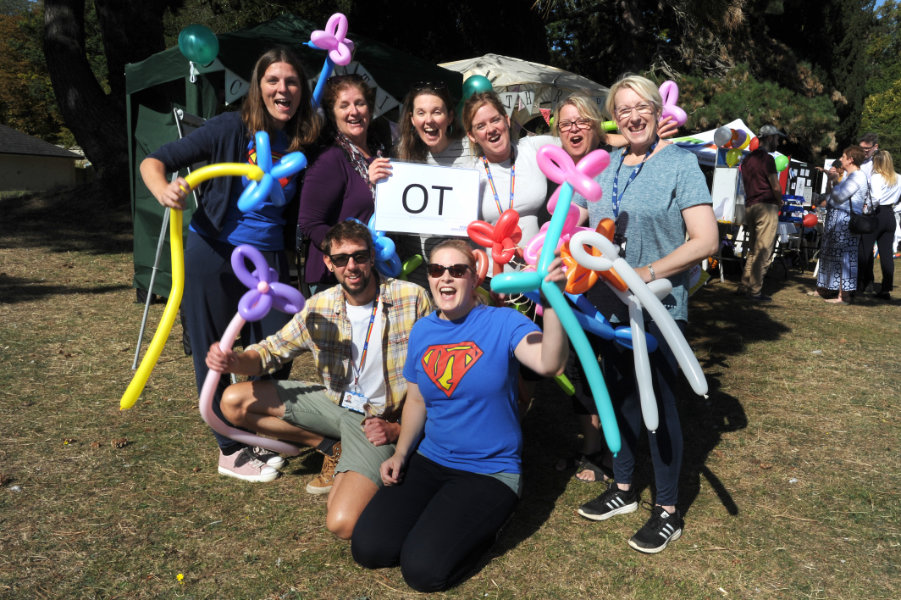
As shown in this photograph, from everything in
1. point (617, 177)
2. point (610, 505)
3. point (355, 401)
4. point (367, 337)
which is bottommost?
point (610, 505)

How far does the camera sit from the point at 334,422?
10.4ft

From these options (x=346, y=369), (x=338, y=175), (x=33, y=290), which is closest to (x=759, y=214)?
(x=338, y=175)

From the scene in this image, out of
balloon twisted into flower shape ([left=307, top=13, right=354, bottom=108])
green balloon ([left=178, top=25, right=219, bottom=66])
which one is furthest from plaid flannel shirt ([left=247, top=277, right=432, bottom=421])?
green balloon ([left=178, top=25, right=219, bottom=66])

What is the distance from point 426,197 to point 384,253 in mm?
325

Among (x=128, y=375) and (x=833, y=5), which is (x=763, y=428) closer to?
(x=128, y=375)

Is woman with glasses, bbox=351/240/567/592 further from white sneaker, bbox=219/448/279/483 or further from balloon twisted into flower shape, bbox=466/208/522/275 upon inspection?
white sneaker, bbox=219/448/279/483

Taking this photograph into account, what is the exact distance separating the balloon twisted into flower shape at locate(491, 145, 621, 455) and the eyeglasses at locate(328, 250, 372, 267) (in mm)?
825

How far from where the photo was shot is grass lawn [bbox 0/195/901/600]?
258 cm

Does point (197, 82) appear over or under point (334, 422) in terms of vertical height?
over

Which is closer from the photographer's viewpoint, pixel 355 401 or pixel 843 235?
pixel 355 401

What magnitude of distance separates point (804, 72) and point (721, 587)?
62.4 feet

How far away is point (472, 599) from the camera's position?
8.09ft

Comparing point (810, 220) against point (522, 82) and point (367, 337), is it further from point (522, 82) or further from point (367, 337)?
point (367, 337)

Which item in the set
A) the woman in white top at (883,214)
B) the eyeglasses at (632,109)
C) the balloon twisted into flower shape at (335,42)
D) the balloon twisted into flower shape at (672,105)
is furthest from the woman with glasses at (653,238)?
the woman in white top at (883,214)
